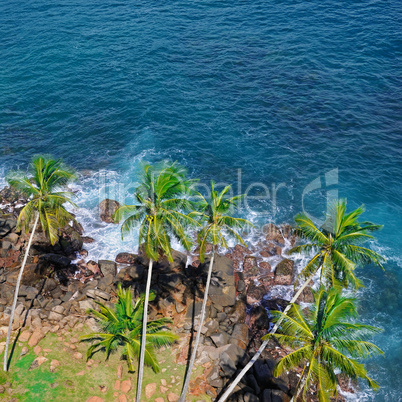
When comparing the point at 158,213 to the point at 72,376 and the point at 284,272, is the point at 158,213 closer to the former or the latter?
the point at 72,376

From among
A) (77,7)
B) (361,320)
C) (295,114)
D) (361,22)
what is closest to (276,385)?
(361,320)

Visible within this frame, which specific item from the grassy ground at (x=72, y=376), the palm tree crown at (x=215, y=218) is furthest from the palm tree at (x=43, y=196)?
the palm tree crown at (x=215, y=218)

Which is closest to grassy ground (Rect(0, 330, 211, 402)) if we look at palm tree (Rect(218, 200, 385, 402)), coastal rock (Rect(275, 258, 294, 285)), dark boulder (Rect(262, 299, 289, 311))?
palm tree (Rect(218, 200, 385, 402))

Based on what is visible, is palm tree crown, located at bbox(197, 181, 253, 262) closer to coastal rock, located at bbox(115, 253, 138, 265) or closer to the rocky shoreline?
the rocky shoreline

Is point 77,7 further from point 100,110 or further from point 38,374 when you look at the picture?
point 38,374

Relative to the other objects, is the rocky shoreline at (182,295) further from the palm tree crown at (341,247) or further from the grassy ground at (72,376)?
the palm tree crown at (341,247)

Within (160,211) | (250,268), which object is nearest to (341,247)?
(160,211)
